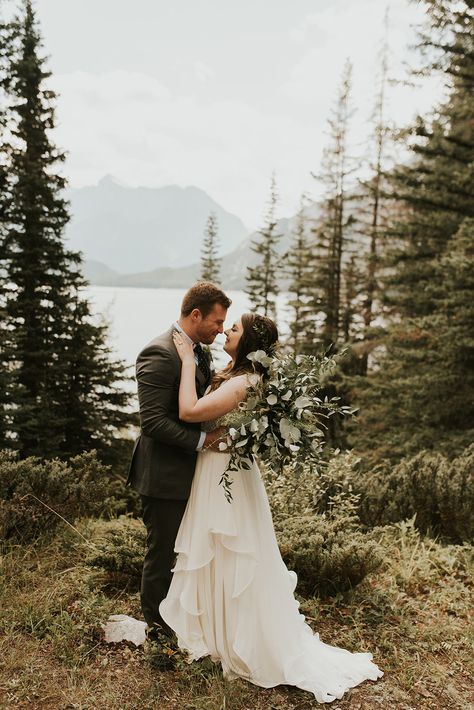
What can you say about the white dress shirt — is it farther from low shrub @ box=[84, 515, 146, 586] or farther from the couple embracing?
low shrub @ box=[84, 515, 146, 586]

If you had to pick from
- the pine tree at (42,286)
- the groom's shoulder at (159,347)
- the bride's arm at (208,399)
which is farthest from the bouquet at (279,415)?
the pine tree at (42,286)

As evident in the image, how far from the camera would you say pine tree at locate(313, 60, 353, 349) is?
950 inches

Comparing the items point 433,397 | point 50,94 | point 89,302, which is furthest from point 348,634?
point 50,94

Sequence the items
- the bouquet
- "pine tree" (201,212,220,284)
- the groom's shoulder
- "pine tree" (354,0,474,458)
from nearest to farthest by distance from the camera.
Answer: the bouquet
the groom's shoulder
"pine tree" (354,0,474,458)
"pine tree" (201,212,220,284)

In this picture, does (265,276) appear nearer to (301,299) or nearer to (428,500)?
(301,299)

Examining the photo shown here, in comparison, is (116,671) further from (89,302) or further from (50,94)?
(50,94)

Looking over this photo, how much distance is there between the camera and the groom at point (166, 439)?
3.34 m

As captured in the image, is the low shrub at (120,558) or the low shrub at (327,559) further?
the low shrub at (327,559)

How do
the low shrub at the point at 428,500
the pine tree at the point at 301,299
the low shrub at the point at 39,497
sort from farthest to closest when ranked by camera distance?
the pine tree at the point at 301,299, the low shrub at the point at 428,500, the low shrub at the point at 39,497

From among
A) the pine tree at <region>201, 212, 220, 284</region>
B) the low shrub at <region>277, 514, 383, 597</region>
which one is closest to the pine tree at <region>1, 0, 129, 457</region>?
the low shrub at <region>277, 514, 383, 597</region>

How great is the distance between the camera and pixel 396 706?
134 inches

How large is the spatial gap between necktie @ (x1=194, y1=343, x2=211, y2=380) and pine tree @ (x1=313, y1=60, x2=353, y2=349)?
20471 millimetres

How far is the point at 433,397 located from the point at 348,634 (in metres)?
9.31

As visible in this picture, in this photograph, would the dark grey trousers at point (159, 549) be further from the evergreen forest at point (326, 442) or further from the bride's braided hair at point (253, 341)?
the bride's braided hair at point (253, 341)
